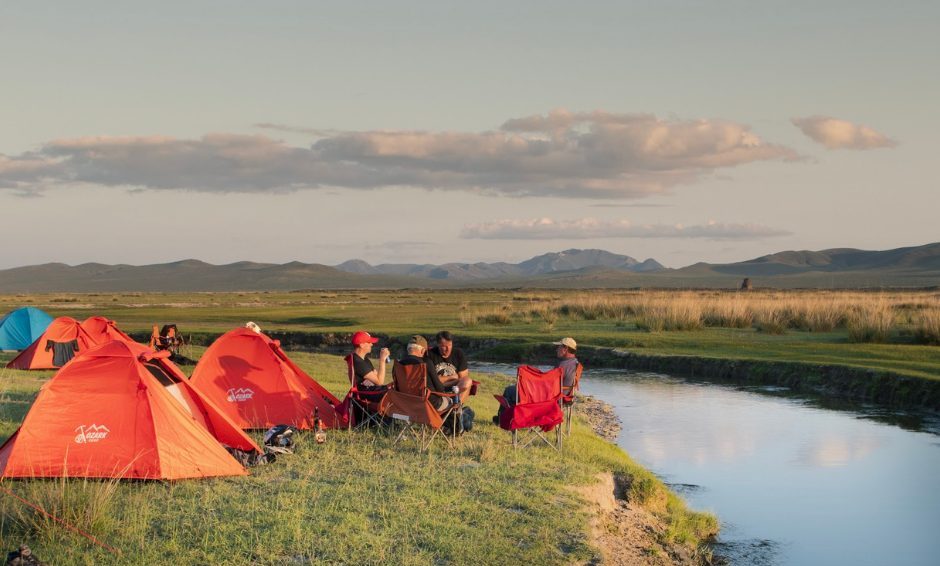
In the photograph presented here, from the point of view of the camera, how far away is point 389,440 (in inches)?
460

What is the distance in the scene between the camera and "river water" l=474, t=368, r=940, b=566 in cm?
1005

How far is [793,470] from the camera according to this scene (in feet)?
45.3

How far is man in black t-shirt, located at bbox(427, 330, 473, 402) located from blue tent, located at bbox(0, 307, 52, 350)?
17.3m

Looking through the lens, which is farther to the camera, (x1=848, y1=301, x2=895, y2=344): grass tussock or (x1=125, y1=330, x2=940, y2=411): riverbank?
(x1=848, y1=301, x2=895, y2=344): grass tussock

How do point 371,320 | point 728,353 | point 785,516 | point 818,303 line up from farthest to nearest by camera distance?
point 371,320
point 818,303
point 728,353
point 785,516

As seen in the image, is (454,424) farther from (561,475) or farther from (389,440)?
(561,475)

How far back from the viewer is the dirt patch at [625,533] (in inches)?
318

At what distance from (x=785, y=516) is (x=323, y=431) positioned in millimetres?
6052

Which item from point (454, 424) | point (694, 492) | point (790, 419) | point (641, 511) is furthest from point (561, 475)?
point (790, 419)

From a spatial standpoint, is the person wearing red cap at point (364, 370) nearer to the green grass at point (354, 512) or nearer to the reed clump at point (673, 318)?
the green grass at point (354, 512)

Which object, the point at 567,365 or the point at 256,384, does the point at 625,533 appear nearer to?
the point at 567,365

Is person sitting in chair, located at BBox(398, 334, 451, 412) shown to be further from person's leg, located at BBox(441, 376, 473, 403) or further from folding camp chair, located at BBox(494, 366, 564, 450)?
folding camp chair, located at BBox(494, 366, 564, 450)

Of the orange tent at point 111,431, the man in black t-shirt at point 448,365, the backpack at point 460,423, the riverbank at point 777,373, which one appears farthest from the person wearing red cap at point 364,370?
the riverbank at point 777,373

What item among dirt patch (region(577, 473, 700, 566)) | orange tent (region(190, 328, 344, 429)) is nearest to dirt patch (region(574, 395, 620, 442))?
orange tent (region(190, 328, 344, 429))
